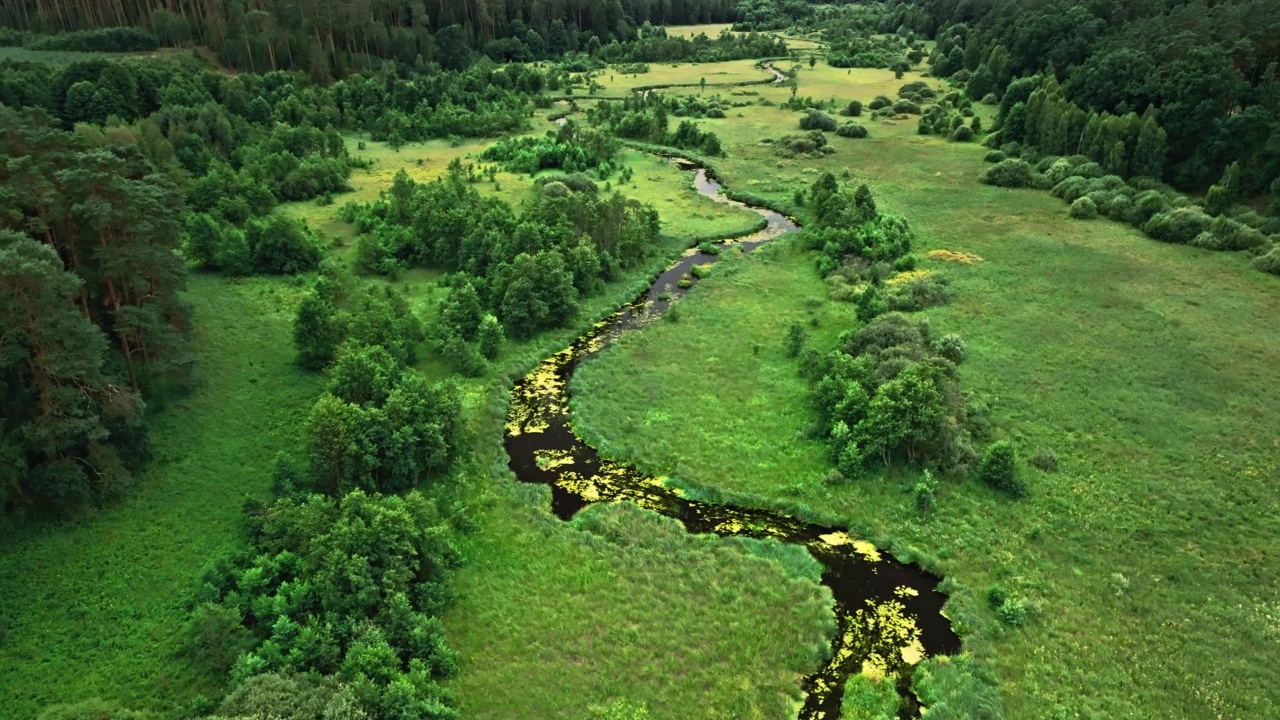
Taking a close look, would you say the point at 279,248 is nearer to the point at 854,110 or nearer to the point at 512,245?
the point at 512,245

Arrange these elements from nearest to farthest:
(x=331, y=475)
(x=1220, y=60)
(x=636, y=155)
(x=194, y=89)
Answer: (x=331, y=475)
(x=1220, y=60)
(x=194, y=89)
(x=636, y=155)

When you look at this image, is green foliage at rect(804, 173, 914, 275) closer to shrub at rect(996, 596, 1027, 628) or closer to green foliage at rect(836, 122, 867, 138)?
shrub at rect(996, 596, 1027, 628)

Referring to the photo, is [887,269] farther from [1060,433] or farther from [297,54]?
[297,54]

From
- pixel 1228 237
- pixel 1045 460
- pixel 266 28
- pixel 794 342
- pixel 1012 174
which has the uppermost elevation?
pixel 266 28

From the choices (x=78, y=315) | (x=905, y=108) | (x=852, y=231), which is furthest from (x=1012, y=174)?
(x=78, y=315)

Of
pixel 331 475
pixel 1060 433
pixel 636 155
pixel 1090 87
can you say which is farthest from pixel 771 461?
pixel 1090 87

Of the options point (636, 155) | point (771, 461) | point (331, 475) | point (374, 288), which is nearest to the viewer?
point (331, 475)

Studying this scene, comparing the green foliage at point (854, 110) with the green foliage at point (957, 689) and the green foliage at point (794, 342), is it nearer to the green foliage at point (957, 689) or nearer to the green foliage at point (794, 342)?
the green foliage at point (794, 342)
